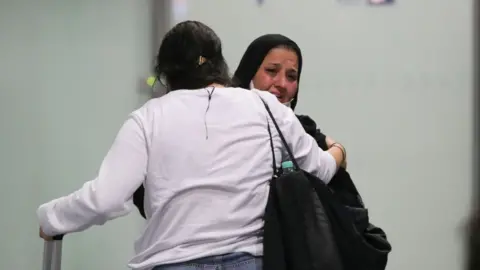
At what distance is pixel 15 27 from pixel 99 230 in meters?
0.69

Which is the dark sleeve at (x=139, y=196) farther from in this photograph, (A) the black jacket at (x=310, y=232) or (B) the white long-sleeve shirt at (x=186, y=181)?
(A) the black jacket at (x=310, y=232)

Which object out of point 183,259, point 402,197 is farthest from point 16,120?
point 402,197

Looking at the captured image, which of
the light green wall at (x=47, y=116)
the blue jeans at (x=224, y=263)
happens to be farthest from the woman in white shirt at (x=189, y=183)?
the light green wall at (x=47, y=116)

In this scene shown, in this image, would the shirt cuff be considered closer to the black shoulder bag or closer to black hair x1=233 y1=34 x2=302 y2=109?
the black shoulder bag

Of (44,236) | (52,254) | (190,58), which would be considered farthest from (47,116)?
(190,58)

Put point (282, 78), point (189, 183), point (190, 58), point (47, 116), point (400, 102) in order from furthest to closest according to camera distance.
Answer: point (400, 102), point (47, 116), point (282, 78), point (190, 58), point (189, 183)

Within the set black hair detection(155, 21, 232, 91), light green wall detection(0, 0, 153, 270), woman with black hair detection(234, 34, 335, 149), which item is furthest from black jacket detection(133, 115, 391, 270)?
light green wall detection(0, 0, 153, 270)

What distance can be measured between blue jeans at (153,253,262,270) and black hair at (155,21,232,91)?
0.34 meters

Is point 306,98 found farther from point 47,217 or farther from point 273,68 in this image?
point 47,217

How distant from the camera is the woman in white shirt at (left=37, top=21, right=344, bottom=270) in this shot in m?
1.15

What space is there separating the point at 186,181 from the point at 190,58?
0.86 feet

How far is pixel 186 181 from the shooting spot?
→ 116 cm

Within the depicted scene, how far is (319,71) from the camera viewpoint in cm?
206

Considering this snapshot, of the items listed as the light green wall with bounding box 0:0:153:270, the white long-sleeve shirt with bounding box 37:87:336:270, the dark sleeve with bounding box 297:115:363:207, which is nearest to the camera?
the white long-sleeve shirt with bounding box 37:87:336:270
